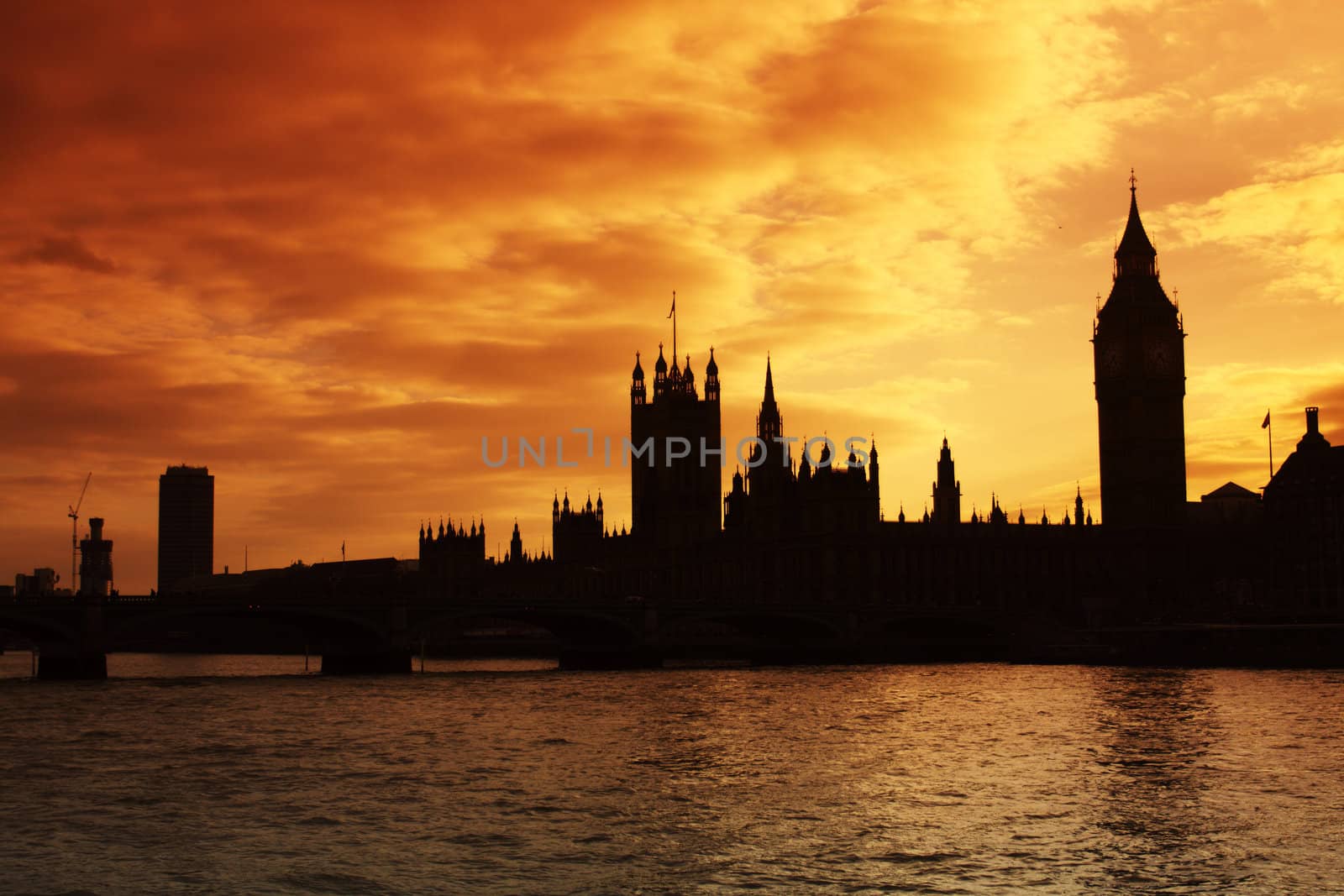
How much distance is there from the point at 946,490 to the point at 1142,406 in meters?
23.2

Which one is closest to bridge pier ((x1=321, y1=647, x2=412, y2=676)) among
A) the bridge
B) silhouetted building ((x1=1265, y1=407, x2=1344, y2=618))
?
the bridge

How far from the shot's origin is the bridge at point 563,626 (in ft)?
294

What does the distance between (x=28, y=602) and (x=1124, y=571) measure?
10726 cm

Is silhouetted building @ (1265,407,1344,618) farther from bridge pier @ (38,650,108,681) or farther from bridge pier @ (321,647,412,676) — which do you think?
bridge pier @ (38,650,108,681)

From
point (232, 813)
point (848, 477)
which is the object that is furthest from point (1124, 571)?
point (232, 813)

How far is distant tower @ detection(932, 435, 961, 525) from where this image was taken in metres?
171

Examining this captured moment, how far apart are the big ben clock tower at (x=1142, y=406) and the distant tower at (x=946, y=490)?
16.0 m

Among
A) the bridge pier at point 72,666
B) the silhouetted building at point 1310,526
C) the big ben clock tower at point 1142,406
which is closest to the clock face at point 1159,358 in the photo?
the big ben clock tower at point 1142,406

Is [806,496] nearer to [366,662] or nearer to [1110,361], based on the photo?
[1110,361]

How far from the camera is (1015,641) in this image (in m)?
113

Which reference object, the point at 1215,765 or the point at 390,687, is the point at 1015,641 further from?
the point at 1215,765

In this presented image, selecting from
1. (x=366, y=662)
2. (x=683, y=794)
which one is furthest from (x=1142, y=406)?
(x=683, y=794)

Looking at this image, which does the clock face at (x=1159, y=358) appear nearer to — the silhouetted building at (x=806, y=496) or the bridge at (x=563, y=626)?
the silhouetted building at (x=806, y=496)

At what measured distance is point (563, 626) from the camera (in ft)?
369
